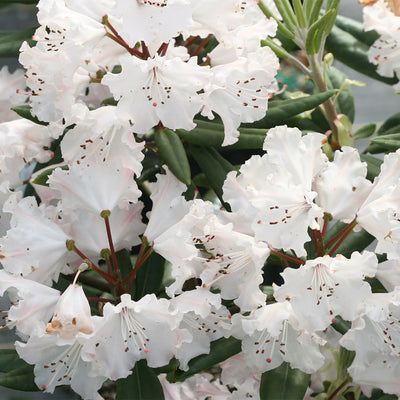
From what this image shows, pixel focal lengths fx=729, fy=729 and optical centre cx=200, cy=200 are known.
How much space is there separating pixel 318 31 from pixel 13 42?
1.64 ft

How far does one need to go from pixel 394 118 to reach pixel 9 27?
1.53 m

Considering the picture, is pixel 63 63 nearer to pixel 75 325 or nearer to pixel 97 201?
pixel 97 201

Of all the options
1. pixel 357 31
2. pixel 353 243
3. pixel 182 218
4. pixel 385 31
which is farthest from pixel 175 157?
pixel 357 31

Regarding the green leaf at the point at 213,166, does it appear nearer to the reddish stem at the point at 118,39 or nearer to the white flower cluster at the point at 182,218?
the white flower cluster at the point at 182,218

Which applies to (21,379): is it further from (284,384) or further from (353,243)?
(353,243)

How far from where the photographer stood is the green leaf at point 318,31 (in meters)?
1.08

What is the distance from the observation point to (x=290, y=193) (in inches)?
35.5

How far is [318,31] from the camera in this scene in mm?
1129

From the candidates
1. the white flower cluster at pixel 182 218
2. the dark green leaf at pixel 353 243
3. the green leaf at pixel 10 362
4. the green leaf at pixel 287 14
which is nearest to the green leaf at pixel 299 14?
the green leaf at pixel 287 14

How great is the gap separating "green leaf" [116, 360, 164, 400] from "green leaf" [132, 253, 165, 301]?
16cm

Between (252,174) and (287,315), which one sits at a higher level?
(252,174)

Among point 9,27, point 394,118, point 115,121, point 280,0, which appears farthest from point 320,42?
point 9,27

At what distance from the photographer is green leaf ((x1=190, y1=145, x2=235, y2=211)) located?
111cm

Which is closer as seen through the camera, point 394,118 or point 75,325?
point 75,325
